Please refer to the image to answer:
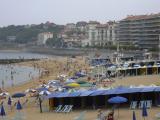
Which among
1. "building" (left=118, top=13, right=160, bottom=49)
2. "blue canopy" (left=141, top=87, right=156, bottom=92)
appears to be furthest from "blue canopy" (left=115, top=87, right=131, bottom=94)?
"building" (left=118, top=13, right=160, bottom=49)

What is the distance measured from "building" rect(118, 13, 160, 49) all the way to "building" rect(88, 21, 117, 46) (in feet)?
50.5

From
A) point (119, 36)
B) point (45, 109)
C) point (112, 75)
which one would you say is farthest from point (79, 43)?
point (45, 109)

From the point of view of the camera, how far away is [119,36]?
421 feet

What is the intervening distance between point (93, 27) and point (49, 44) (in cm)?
3666

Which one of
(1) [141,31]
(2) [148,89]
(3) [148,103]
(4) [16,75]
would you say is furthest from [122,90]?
(1) [141,31]

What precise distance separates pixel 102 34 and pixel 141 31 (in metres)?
36.1

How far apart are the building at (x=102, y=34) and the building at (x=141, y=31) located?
1539 cm

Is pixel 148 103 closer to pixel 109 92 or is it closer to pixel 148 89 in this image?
pixel 148 89

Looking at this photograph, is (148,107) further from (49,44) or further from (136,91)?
(49,44)

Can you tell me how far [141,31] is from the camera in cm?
11681

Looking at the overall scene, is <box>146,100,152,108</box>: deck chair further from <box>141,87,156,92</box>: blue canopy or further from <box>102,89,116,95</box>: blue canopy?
<box>102,89,116,95</box>: blue canopy

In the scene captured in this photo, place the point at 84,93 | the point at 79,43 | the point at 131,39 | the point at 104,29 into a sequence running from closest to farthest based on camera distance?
the point at 84,93 → the point at 131,39 → the point at 104,29 → the point at 79,43

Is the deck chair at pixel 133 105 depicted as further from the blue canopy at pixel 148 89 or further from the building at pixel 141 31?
the building at pixel 141 31

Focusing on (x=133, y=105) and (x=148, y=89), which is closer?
(x=133, y=105)
